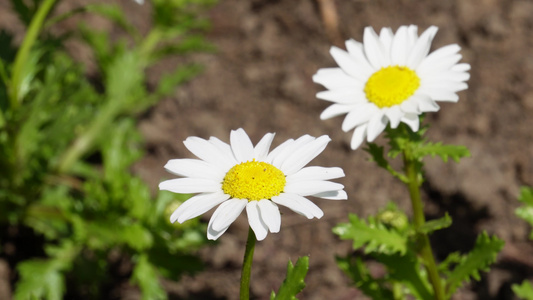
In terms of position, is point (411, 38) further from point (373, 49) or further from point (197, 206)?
point (197, 206)

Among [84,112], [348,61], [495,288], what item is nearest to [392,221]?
[348,61]

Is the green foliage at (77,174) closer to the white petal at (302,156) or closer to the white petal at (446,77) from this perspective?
the white petal at (302,156)

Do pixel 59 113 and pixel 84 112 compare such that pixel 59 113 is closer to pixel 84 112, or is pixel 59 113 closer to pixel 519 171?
pixel 84 112

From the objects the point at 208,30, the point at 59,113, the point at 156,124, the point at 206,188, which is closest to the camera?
the point at 206,188

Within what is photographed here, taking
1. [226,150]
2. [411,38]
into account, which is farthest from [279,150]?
[411,38]

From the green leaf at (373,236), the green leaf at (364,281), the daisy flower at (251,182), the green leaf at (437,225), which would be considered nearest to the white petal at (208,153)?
the daisy flower at (251,182)
